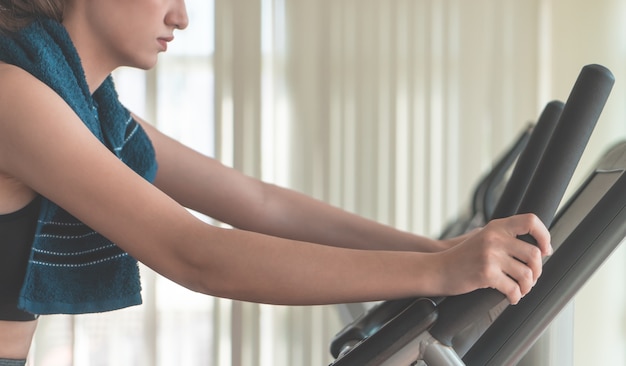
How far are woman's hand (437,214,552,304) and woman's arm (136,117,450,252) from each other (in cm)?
51

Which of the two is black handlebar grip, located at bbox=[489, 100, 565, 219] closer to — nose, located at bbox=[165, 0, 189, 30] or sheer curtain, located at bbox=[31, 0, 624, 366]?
nose, located at bbox=[165, 0, 189, 30]

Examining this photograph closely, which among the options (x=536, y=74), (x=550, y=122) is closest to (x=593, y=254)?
(x=550, y=122)

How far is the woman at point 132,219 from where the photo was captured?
2.80 ft

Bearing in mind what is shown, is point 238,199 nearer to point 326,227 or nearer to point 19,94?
point 326,227

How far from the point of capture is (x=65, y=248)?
1117mm

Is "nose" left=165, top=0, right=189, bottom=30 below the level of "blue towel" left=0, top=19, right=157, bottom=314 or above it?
above

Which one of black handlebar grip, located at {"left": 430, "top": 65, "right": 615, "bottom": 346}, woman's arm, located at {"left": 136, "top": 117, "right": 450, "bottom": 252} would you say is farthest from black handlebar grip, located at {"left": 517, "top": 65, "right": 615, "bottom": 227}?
woman's arm, located at {"left": 136, "top": 117, "right": 450, "bottom": 252}

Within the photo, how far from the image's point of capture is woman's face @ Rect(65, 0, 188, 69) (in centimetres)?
115

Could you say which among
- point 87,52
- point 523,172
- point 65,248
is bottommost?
point 65,248

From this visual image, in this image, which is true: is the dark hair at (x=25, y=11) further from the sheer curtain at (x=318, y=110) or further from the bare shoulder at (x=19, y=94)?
the sheer curtain at (x=318, y=110)

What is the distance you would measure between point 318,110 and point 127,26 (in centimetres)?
278

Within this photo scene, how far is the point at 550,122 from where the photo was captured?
1.11 meters

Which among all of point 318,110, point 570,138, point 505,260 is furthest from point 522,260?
point 318,110

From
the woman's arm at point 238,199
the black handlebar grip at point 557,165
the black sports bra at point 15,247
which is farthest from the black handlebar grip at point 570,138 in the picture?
the black sports bra at point 15,247
